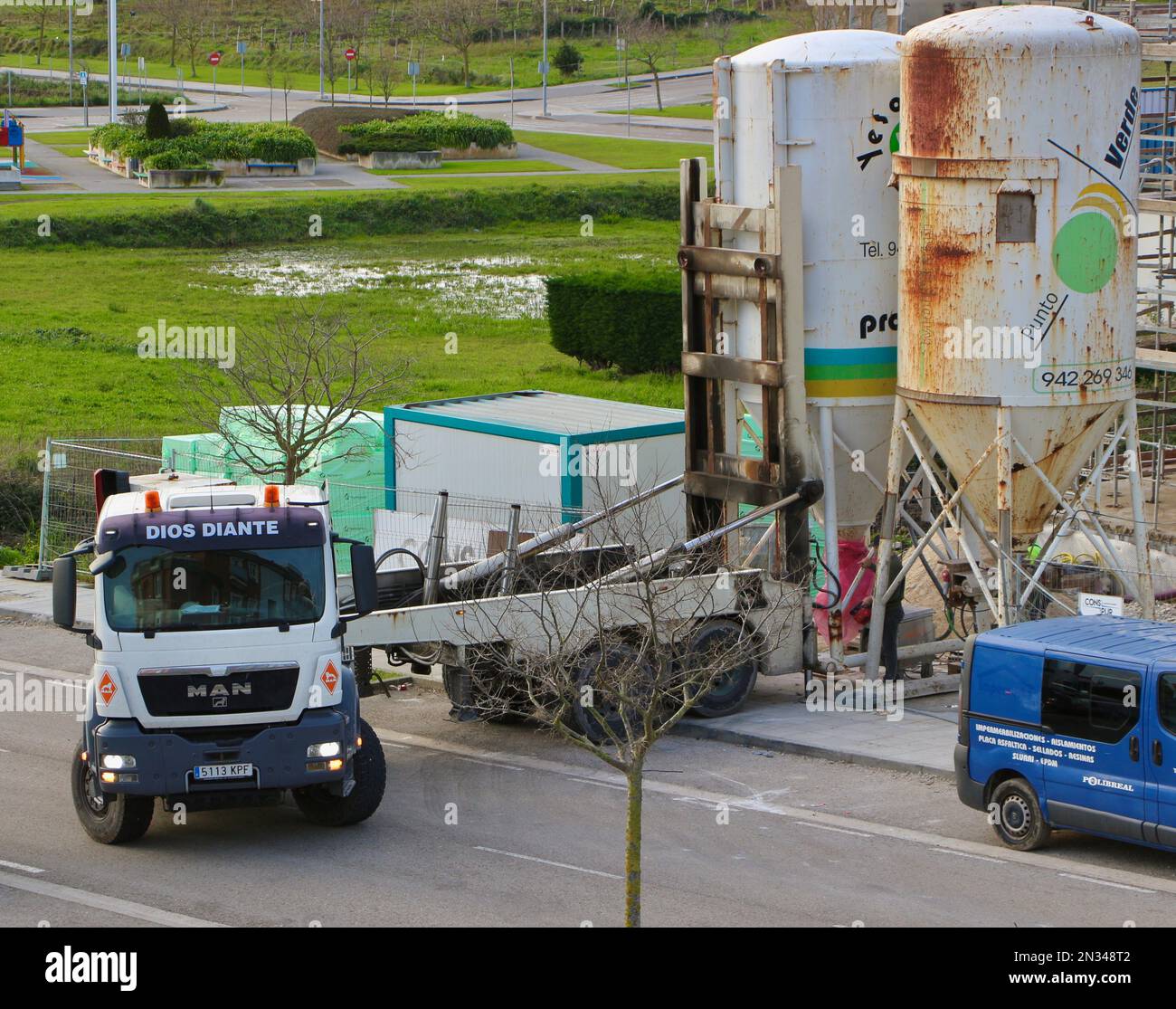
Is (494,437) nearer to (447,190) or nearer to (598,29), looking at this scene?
(447,190)

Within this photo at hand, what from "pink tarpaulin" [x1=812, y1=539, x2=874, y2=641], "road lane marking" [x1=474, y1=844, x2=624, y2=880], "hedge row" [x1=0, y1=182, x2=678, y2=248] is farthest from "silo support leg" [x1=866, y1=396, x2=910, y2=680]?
"hedge row" [x1=0, y1=182, x2=678, y2=248]

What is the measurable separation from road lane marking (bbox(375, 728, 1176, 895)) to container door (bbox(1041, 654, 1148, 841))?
358 millimetres

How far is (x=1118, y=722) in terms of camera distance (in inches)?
587

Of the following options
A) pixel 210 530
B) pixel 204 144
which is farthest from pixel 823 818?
pixel 204 144

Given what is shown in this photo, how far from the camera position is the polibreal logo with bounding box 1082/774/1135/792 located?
48.8 ft

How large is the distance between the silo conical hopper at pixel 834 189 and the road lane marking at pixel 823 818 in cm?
490

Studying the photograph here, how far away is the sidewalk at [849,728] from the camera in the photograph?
19.0 metres

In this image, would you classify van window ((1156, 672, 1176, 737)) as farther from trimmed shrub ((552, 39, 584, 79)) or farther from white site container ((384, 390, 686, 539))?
trimmed shrub ((552, 39, 584, 79))

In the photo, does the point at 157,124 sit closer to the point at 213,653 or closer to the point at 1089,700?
the point at 213,653

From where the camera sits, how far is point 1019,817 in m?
15.8

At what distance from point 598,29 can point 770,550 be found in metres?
97.0

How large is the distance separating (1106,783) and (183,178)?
5818 centimetres

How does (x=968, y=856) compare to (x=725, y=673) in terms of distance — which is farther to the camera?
(x=725, y=673)

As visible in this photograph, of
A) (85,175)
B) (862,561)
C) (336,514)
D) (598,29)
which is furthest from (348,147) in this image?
(862,561)
